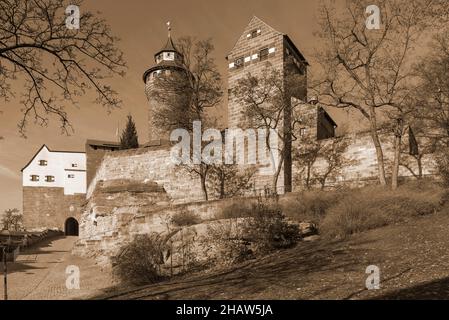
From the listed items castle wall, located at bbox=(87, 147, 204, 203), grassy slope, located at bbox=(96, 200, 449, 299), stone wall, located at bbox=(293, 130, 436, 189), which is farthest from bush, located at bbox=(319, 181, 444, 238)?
castle wall, located at bbox=(87, 147, 204, 203)

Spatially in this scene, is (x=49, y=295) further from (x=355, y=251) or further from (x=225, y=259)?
(x=355, y=251)

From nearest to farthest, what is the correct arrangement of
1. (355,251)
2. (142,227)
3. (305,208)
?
(355,251), (305,208), (142,227)

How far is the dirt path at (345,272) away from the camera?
308 inches

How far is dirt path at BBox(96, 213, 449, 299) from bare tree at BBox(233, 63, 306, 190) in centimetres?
1311

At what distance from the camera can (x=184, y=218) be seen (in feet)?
65.8

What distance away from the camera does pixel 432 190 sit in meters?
16.4

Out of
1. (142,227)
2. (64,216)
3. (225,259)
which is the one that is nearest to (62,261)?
(142,227)

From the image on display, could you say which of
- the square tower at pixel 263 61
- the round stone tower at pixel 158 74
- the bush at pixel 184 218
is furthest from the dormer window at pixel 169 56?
the bush at pixel 184 218

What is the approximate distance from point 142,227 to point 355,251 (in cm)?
1338

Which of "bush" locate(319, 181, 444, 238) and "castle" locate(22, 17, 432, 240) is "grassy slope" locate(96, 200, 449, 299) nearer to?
"bush" locate(319, 181, 444, 238)

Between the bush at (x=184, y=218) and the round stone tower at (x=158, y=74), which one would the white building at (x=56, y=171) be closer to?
the round stone tower at (x=158, y=74)

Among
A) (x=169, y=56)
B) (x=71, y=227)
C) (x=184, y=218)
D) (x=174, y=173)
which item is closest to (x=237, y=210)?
(x=184, y=218)

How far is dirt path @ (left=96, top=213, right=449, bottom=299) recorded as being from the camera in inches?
308

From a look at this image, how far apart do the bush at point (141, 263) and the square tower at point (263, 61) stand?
1340 centimetres
